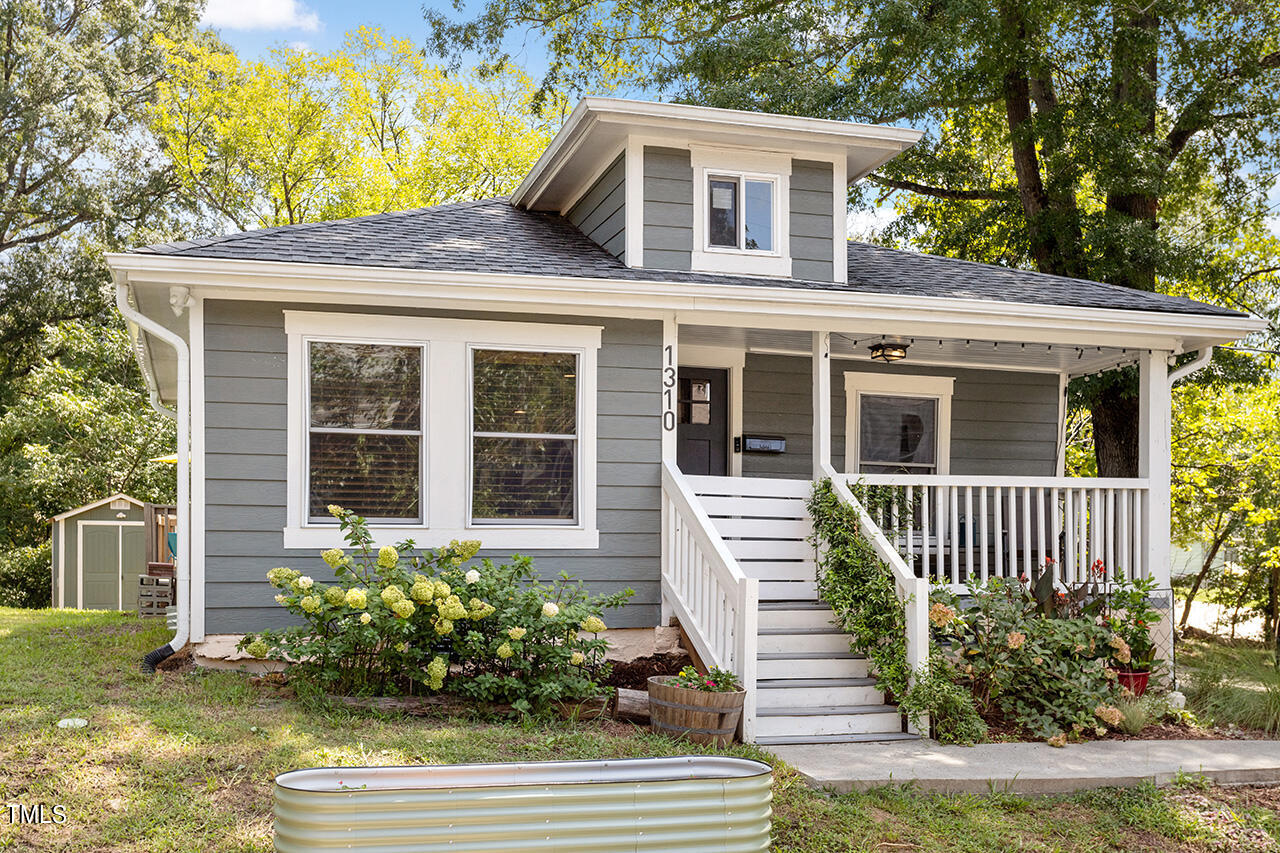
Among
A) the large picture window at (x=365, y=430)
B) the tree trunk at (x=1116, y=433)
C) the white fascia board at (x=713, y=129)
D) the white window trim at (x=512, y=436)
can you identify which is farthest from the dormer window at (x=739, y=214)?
the tree trunk at (x=1116, y=433)

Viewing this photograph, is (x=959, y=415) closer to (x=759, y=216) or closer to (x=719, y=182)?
(x=759, y=216)

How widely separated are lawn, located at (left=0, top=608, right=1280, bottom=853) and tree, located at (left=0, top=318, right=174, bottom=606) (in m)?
12.8

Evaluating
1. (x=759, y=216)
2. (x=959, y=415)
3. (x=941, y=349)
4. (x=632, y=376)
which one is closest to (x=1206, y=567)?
(x=959, y=415)

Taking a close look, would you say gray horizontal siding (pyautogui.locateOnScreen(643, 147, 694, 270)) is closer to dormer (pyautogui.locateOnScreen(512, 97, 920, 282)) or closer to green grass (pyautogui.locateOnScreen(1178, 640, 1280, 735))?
dormer (pyautogui.locateOnScreen(512, 97, 920, 282))

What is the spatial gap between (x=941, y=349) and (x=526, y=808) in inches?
294

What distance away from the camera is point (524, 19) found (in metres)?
16.5

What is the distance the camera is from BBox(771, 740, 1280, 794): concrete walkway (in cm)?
566

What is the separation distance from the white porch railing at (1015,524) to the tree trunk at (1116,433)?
431 centimetres

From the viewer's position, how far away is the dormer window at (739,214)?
8.94 m

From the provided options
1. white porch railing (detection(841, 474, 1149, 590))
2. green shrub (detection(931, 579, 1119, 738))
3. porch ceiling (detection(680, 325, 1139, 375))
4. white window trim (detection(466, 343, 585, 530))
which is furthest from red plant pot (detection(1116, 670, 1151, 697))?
white window trim (detection(466, 343, 585, 530))

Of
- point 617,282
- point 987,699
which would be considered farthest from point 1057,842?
point 617,282

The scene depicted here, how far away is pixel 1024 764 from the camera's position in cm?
609

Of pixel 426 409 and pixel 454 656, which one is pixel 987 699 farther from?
pixel 426 409

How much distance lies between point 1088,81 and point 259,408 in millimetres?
11478
